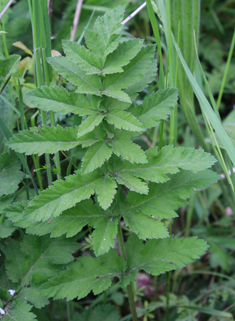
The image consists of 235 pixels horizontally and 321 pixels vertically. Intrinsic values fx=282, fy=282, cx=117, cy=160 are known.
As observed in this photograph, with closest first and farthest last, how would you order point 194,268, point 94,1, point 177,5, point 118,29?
point 118,29 → point 177,5 → point 194,268 → point 94,1

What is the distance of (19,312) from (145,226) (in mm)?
570

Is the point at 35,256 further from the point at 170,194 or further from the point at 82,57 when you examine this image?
the point at 82,57

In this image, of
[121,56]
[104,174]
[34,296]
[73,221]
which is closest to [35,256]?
[34,296]

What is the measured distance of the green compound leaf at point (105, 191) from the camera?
0.95m

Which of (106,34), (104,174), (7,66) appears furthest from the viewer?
(7,66)

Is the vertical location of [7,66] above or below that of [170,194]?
above

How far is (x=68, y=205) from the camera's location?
0.97m

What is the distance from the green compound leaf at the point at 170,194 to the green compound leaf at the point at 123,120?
0.85 ft

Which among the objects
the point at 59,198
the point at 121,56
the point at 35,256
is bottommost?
the point at 35,256

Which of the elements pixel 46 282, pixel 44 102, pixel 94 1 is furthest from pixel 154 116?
pixel 94 1

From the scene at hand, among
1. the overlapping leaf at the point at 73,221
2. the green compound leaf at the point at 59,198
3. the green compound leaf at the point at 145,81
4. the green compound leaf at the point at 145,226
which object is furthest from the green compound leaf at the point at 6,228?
the green compound leaf at the point at 145,81

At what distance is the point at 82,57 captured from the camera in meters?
0.98

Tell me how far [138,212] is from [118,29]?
66cm

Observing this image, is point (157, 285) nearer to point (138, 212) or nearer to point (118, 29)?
point (138, 212)
